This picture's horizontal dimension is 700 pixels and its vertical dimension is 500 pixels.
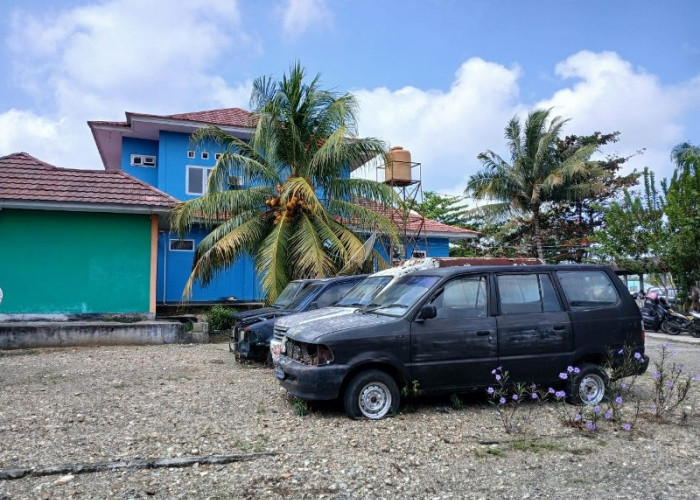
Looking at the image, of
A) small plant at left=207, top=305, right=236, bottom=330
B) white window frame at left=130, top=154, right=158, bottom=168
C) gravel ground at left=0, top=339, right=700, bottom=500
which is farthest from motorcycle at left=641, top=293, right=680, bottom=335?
white window frame at left=130, top=154, right=158, bottom=168

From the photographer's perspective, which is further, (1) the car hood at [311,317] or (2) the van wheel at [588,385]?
(1) the car hood at [311,317]

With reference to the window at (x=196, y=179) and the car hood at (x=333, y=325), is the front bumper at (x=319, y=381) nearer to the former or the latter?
the car hood at (x=333, y=325)

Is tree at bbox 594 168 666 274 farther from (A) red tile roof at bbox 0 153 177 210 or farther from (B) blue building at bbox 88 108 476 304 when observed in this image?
(A) red tile roof at bbox 0 153 177 210

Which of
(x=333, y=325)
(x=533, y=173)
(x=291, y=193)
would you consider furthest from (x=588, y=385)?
(x=533, y=173)

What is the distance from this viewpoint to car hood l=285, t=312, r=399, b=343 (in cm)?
656

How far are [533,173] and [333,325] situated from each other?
2476 cm

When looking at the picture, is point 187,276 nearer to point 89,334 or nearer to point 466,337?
point 89,334

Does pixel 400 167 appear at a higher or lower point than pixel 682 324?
higher

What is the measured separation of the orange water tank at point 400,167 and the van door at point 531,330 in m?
10.0

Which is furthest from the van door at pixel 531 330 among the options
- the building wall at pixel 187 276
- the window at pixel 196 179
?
the window at pixel 196 179

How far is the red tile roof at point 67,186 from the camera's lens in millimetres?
14000

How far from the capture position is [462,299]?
23.1 ft

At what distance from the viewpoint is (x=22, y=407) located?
23.6ft

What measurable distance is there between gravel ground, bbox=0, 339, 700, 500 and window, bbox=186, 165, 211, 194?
13.0m
